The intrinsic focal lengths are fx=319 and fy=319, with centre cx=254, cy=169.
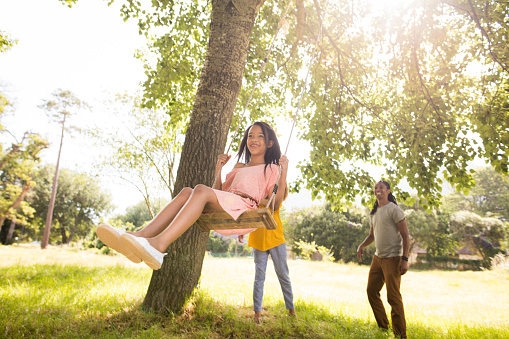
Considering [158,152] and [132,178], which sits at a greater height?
A: [158,152]

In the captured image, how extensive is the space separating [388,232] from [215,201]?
2.64 metres

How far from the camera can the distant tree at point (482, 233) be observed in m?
23.4

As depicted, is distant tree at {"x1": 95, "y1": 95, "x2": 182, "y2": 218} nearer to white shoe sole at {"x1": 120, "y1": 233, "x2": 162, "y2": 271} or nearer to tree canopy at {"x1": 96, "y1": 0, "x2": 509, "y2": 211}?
tree canopy at {"x1": 96, "y1": 0, "x2": 509, "y2": 211}

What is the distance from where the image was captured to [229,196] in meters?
2.82

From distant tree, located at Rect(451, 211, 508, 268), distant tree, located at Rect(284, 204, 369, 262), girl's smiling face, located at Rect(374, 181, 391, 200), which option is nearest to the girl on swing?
girl's smiling face, located at Rect(374, 181, 391, 200)

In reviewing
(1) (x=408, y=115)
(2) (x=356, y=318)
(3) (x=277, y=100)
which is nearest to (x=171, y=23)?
Answer: (3) (x=277, y=100)

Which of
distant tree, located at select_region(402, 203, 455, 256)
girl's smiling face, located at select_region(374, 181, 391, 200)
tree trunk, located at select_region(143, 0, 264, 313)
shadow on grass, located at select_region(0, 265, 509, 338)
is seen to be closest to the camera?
shadow on grass, located at select_region(0, 265, 509, 338)

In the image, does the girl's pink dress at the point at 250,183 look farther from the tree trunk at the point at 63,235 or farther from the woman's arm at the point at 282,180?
the tree trunk at the point at 63,235

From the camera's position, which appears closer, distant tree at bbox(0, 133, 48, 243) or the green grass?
the green grass

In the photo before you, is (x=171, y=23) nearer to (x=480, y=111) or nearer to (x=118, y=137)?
(x=480, y=111)

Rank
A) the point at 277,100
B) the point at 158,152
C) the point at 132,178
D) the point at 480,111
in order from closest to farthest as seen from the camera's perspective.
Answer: the point at 480,111, the point at 277,100, the point at 158,152, the point at 132,178

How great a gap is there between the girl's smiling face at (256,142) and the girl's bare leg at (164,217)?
1.00 metres

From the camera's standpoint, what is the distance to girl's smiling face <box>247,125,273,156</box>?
11.8 ft

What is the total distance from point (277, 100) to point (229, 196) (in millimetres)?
6510
